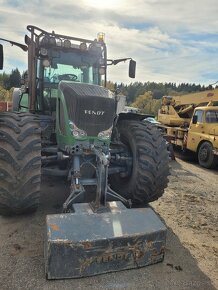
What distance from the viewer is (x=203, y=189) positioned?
23.8 feet

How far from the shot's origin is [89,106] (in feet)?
14.6

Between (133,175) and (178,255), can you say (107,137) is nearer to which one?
(133,175)

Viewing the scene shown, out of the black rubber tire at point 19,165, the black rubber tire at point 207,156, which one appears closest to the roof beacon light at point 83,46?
the black rubber tire at point 19,165

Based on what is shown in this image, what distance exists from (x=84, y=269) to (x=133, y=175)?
200 cm

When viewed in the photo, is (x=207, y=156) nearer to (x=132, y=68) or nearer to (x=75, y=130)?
(x=132, y=68)

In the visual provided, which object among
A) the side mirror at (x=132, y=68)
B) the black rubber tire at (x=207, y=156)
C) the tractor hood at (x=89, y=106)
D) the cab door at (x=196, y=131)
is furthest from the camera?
the cab door at (x=196, y=131)

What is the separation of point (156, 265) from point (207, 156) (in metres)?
7.90

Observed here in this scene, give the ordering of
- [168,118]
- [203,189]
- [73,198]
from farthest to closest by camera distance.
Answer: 1. [168,118]
2. [203,189]
3. [73,198]

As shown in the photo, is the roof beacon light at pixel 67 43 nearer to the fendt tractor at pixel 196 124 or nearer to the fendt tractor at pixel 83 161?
the fendt tractor at pixel 83 161

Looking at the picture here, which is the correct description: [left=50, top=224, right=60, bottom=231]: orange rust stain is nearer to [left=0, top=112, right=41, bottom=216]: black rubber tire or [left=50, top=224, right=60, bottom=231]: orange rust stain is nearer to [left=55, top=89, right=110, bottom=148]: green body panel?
[left=0, top=112, right=41, bottom=216]: black rubber tire

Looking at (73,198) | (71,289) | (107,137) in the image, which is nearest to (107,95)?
(107,137)

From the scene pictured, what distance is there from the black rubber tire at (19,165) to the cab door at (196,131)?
27.4 ft

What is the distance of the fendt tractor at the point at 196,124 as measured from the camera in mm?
10961

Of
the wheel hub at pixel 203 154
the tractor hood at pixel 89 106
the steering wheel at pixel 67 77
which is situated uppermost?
the steering wheel at pixel 67 77
